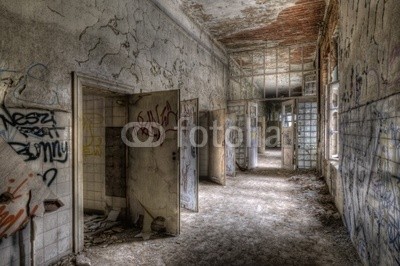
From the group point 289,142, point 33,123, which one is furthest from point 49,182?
point 289,142

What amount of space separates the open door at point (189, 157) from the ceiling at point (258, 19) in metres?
2.53

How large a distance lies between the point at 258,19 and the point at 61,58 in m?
5.32

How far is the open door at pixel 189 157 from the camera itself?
15.1 feet

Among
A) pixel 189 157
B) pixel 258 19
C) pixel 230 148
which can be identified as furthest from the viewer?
pixel 230 148

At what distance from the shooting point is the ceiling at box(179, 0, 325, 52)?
566 centimetres

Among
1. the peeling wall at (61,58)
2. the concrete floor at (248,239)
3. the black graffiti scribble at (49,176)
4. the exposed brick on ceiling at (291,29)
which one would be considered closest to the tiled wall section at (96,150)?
the peeling wall at (61,58)

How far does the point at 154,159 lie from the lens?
3.70 metres

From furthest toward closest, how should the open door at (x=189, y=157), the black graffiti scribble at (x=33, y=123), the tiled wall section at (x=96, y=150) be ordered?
1. the open door at (x=189, y=157)
2. the tiled wall section at (x=96, y=150)
3. the black graffiti scribble at (x=33, y=123)

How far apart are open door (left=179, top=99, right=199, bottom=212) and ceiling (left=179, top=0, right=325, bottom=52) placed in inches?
99.7

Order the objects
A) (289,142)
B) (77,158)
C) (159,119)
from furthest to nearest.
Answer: (289,142) < (159,119) < (77,158)

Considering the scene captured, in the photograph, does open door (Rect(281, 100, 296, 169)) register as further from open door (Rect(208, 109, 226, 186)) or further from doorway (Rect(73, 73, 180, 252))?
doorway (Rect(73, 73, 180, 252))

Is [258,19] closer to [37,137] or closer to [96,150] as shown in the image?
→ [96,150]

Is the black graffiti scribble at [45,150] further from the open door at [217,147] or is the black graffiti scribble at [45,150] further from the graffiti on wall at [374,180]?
the open door at [217,147]

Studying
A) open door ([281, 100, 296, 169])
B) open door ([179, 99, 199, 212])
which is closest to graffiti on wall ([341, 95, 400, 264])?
open door ([179, 99, 199, 212])
